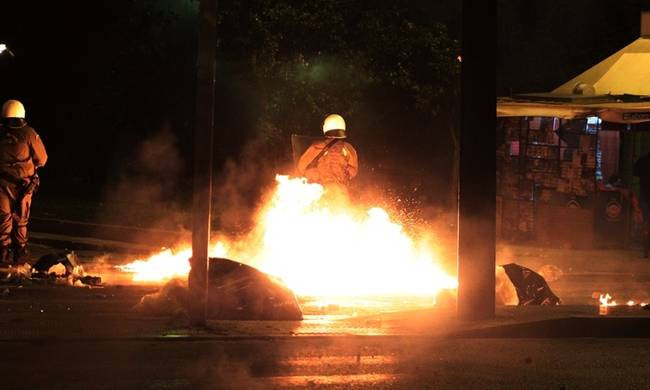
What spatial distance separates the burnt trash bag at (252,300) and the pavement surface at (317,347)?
0.73 feet

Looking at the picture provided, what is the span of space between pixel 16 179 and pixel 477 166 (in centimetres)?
652

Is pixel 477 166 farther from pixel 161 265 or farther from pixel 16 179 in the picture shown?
pixel 16 179

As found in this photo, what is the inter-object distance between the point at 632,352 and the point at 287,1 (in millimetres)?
14738

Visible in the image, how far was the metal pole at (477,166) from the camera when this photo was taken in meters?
9.98

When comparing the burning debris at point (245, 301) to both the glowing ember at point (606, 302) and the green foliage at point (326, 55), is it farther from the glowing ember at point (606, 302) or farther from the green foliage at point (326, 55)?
the green foliage at point (326, 55)

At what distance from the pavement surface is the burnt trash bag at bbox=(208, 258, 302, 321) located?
22cm

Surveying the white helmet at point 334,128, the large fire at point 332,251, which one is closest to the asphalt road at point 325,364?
the large fire at point 332,251

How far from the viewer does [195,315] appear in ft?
30.6

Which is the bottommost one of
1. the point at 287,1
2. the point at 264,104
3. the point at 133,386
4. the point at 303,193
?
the point at 133,386

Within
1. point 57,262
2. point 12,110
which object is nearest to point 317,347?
point 57,262

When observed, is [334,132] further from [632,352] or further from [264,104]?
[264,104]

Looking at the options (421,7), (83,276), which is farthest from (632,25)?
(83,276)

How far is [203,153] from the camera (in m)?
9.25

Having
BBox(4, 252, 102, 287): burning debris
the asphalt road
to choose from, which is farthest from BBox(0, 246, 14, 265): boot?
the asphalt road
